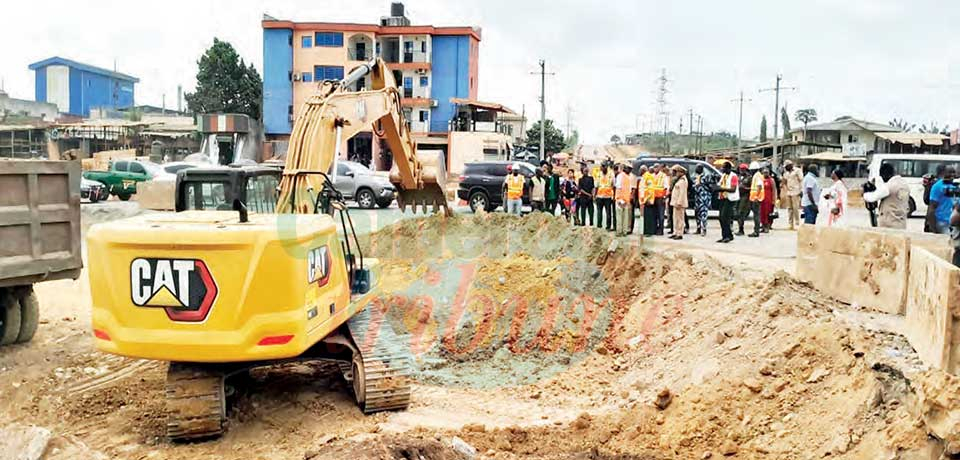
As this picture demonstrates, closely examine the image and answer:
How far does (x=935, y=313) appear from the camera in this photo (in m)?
5.64

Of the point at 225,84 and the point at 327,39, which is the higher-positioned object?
the point at 327,39

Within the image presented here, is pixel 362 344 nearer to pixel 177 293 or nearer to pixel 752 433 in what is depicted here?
pixel 177 293

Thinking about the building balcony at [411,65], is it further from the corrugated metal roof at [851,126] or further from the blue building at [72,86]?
the blue building at [72,86]

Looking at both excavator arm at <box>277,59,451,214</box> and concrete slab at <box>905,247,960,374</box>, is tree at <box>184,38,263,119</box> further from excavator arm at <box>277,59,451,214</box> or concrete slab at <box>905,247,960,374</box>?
concrete slab at <box>905,247,960,374</box>

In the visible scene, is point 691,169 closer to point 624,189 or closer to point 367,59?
point 624,189

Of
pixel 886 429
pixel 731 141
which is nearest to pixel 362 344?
pixel 886 429

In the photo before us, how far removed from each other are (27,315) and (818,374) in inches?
332

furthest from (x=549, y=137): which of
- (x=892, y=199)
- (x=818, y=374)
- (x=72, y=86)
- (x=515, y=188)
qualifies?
(x=818, y=374)

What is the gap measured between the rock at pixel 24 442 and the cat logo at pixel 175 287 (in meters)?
1.23

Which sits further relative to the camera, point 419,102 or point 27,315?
point 419,102

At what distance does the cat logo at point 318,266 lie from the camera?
655 cm

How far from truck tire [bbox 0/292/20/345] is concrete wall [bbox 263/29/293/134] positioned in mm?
41878

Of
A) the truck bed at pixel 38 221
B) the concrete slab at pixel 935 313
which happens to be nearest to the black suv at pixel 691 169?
the concrete slab at pixel 935 313

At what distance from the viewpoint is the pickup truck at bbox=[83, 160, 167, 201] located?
28.1 m
